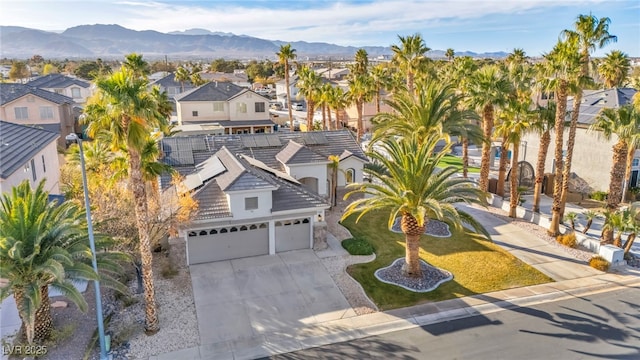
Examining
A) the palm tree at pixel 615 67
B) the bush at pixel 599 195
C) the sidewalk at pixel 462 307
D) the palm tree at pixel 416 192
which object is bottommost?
the sidewalk at pixel 462 307

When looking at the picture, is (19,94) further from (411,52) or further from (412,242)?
(412,242)

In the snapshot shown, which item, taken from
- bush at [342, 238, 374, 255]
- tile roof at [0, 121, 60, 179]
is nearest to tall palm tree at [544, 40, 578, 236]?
bush at [342, 238, 374, 255]

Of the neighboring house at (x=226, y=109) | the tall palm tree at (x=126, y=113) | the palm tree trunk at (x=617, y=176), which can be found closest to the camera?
the tall palm tree at (x=126, y=113)

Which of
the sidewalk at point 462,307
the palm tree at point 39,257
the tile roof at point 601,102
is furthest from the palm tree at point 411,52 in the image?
the palm tree at point 39,257

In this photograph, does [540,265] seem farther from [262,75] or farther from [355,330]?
[262,75]

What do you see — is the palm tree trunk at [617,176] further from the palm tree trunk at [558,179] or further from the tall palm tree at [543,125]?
the tall palm tree at [543,125]

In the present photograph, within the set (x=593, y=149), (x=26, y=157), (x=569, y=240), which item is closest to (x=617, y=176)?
(x=569, y=240)

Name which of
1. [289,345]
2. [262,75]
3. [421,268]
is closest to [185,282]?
[289,345]
